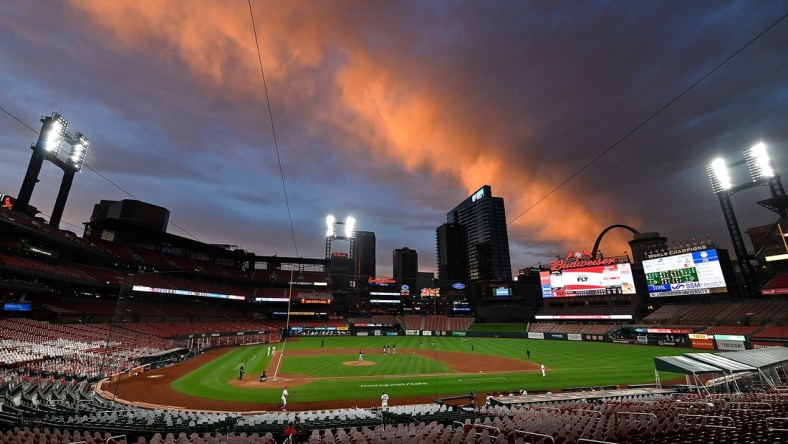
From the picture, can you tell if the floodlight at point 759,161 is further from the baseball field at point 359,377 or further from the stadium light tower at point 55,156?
the stadium light tower at point 55,156

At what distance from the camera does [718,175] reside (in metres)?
63.0

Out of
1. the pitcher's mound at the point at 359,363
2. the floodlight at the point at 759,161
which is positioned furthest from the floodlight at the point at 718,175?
the pitcher's mound at the point at 359,363

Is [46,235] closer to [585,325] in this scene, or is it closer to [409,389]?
[409,389]

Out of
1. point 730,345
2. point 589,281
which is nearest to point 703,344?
point 730,345

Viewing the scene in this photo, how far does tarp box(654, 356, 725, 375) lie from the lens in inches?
748

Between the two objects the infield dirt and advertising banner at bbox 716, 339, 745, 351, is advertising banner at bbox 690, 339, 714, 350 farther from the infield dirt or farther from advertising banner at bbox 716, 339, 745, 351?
the infield dirt

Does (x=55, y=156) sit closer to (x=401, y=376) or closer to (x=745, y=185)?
(x=401, y=376)

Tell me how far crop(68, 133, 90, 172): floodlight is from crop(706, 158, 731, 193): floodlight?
371ft

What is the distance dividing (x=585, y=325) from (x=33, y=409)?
8097 cm

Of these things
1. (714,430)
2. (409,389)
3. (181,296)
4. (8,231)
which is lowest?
(409,389)

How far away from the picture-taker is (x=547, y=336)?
69.7 metres

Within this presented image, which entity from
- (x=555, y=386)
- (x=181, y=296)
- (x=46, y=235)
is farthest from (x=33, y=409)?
(x=181, y=296)

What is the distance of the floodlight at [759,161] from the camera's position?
54.8 m

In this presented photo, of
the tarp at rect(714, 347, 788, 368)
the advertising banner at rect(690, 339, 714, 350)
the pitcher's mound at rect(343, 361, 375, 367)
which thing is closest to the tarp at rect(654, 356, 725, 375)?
the tarp at rect(714, 347, 788, 368)
